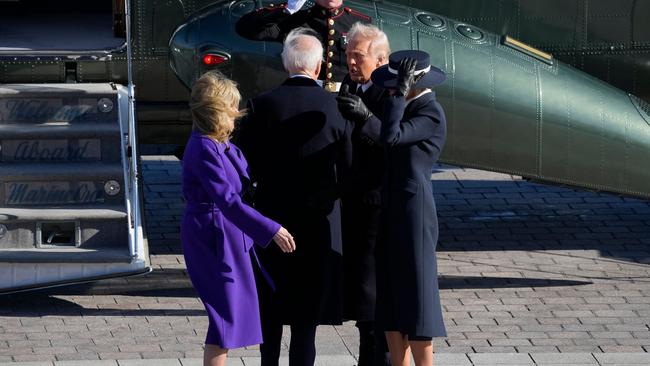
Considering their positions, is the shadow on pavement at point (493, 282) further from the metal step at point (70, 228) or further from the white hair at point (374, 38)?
the white hair at point (374, 38)

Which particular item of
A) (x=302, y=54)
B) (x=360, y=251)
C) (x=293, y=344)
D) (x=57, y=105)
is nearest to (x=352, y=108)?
(x=302, y=54)

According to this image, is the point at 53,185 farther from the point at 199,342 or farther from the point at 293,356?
the point at 293,356

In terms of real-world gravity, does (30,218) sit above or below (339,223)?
below

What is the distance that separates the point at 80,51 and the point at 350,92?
3.29 metres

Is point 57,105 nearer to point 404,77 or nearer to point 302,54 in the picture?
point 302,54

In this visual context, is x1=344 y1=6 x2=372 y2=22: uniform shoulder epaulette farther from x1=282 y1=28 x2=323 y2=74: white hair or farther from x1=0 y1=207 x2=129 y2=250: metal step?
x1=282 y1=28 x2=323 y2=74: white hair

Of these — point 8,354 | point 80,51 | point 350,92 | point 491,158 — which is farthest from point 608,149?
point 8,354

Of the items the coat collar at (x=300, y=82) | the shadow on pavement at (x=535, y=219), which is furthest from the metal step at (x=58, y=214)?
the shadow on pavement at (x=535, y=219)

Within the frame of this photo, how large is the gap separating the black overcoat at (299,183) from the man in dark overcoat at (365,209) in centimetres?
16

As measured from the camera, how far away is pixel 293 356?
7449mm

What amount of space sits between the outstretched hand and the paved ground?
1.35 m

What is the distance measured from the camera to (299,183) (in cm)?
742

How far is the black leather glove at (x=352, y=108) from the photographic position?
7316 mm

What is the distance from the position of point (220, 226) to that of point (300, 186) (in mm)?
479
